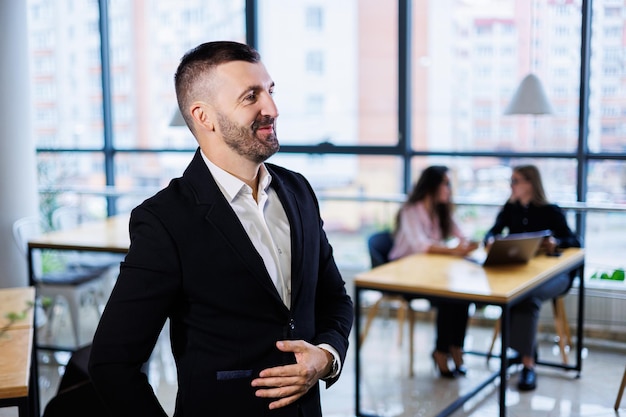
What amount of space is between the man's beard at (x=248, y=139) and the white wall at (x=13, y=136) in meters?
4.26

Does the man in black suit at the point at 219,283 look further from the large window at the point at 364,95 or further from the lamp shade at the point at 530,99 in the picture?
the large window at the point at 364,95

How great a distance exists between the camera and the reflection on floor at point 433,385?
410 centimetres

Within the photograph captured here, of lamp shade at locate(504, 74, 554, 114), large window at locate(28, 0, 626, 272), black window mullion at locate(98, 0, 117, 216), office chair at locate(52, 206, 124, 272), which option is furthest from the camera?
black window mullion at locate(98, 0, 117, 216)

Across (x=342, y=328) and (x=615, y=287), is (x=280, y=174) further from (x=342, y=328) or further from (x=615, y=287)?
(x=615, y=287)

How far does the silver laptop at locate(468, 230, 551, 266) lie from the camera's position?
4105 millimetres

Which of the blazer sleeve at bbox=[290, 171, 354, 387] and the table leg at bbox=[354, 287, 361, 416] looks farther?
the table leg at bbox=[354, 287, 361, 416]

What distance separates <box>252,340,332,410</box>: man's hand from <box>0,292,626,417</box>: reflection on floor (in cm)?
248

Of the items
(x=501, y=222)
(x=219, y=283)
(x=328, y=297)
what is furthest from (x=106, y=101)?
(x=219, y=283)

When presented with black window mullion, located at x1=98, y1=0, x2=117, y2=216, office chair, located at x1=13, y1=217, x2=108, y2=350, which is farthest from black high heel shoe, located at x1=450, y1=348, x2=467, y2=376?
black window mullion, located at x1=98, y1=0, x2=117, y2=216

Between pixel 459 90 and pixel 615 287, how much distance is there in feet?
5.53

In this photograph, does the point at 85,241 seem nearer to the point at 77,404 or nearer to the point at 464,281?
the point at 464,281

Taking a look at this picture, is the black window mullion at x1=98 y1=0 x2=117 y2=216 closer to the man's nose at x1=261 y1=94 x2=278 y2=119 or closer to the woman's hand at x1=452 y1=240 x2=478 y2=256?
the woman's hand at x1=452 y1=240 x2=478 y2=256

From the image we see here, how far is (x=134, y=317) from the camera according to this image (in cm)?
152

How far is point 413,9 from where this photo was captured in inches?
228
